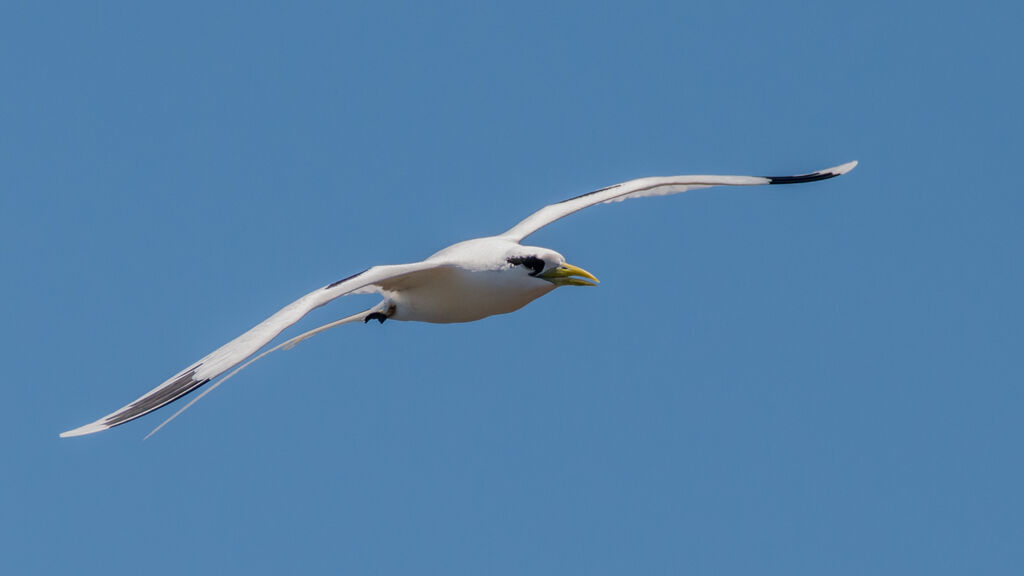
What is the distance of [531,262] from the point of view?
17.5 meters

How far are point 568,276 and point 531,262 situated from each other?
61 cm

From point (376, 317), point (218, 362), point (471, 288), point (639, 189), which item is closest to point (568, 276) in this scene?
point (471, 288)

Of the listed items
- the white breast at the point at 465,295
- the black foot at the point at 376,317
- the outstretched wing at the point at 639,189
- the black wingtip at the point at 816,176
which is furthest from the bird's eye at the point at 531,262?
the black wingtip at the point at 816,176

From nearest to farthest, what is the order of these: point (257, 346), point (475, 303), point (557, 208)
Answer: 1. point (257, 346)
2. point (475, 303)
3. point (557, 208)

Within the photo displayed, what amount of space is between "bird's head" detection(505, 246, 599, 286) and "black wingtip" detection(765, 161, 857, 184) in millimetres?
5174

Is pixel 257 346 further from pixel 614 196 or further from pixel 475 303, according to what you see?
pixel 614 196

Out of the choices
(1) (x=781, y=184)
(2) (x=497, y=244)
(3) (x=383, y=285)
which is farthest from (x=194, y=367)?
(1) (x=781, y=184)

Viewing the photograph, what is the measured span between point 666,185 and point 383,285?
6038 millimetres

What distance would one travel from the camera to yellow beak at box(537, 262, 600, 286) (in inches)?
699

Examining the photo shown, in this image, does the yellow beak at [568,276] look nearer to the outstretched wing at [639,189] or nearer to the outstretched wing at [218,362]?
the outstretched wing at [639,189]

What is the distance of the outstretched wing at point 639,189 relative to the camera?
66.8 feet

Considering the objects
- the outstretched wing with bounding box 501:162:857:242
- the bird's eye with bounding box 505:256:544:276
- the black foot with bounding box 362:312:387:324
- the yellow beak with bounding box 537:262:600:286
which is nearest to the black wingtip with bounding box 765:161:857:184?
the outstretched wing with bounding box 501:162:857:242

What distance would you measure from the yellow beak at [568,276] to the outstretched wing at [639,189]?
2.16 meters

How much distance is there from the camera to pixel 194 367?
14.8 meters
